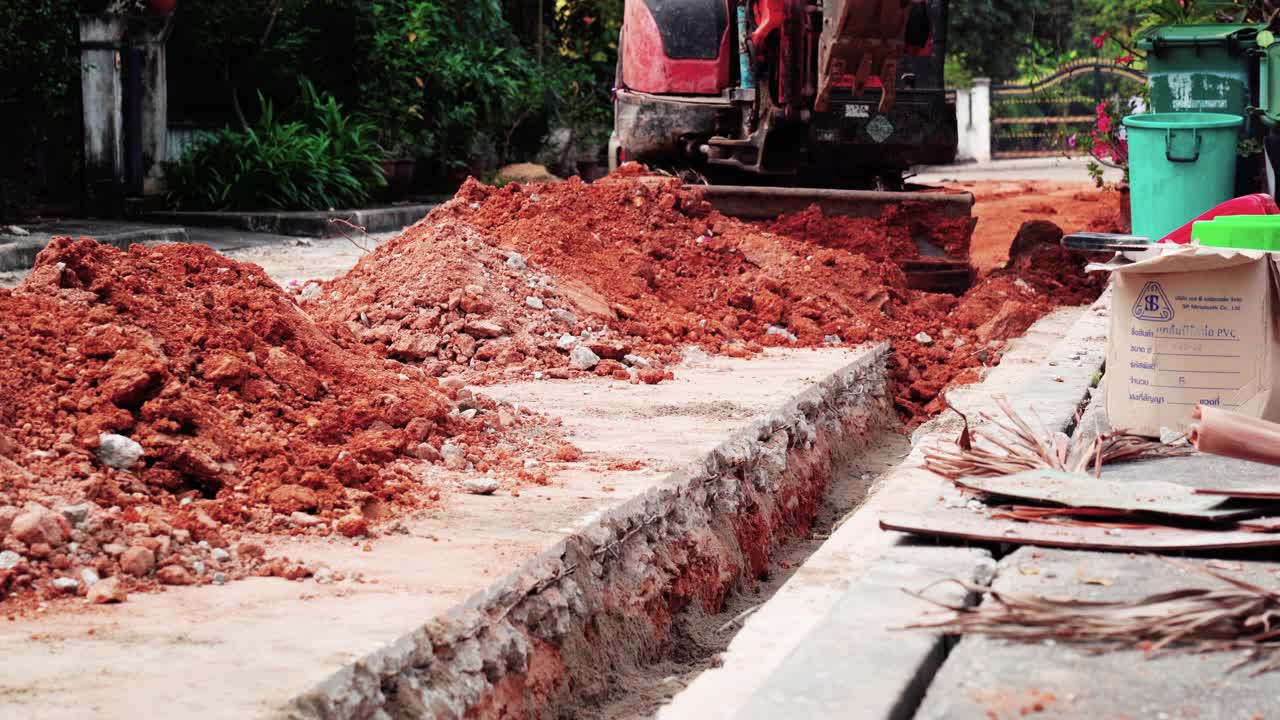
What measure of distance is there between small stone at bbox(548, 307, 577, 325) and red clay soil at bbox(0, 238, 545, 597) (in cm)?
151

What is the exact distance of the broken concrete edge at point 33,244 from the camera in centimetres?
1048

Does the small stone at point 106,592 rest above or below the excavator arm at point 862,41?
below

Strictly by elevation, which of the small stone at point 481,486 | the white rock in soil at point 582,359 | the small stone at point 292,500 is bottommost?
the small stone at point 481,486

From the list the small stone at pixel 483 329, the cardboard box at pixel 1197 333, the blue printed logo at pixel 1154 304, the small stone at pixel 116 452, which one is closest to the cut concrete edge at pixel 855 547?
the cardboard box at pixel 1197 333

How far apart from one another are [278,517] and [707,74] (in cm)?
663

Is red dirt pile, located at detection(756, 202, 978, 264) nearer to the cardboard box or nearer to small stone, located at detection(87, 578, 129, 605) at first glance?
the cardboard box

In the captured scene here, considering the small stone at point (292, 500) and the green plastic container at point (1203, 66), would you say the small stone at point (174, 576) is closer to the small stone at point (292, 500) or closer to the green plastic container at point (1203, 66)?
the small stone at point (292, 500)

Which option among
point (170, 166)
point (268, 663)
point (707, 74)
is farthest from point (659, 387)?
point (170, 166)

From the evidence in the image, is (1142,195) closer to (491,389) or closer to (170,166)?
(491,389)

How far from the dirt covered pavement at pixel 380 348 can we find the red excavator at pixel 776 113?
10.4 inches

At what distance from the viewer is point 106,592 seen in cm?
327

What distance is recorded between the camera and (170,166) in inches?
593

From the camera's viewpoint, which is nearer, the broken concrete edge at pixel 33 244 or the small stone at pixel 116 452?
the small stone at pixel 116 452

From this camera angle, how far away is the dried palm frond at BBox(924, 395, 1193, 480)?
4172 millimetres
